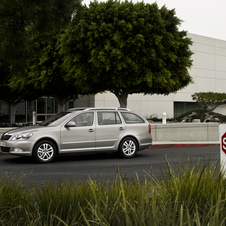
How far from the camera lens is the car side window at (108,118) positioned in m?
11.5

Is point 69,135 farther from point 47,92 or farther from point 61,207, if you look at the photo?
point 47,92

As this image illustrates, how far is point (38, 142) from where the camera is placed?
34.1ft

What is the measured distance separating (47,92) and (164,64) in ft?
38.2

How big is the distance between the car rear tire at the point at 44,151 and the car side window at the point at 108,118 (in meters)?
1.87

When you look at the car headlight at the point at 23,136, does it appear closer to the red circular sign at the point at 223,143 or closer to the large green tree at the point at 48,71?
the red circular sign at the point at 223,143

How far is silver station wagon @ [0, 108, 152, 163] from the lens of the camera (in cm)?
1030

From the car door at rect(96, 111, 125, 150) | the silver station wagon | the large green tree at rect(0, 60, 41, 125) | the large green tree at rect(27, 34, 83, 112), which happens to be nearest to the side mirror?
the silver station wagon

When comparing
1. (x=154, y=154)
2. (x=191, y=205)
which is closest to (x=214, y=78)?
(x=154, y=154)

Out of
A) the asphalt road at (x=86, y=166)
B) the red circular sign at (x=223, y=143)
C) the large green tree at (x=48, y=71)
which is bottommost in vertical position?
the asphalt road at (x=86, y=166)

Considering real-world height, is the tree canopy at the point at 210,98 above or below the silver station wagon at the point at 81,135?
above

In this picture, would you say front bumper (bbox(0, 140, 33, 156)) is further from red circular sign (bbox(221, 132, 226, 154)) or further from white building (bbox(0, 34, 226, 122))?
white building (bbox(0, 34, 226, 122))

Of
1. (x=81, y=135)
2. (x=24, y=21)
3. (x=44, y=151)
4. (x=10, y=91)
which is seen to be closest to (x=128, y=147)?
(x=81, y=135)

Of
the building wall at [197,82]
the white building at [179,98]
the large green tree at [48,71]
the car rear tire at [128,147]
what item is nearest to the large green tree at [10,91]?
the large green tree at [48,71]

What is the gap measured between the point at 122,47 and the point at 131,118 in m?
11.8
